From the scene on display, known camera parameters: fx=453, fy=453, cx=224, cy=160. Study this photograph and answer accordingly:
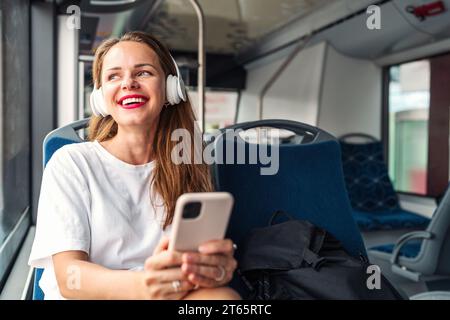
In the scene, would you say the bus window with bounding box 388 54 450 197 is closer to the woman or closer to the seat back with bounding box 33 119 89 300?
the woman

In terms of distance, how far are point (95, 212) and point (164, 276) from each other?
32cm

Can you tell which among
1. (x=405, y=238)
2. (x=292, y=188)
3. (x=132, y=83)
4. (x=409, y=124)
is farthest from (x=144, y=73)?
(x=409, y=124)

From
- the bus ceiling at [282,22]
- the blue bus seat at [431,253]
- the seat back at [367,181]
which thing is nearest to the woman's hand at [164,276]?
the blue bus seat at [431,253]

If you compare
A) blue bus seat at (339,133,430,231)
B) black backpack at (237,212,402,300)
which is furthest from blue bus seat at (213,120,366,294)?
blue bus seat at (339,133,430,231)

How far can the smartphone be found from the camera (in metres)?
0.82

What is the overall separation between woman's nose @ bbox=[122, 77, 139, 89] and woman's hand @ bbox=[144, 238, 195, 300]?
1.50 ft

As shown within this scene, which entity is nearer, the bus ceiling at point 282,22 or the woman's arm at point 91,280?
the woman's arm at point 91,280

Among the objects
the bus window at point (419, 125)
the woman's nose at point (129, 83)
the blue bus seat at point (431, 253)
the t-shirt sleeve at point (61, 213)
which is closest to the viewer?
the t-shirt sleeve at point (61, 213)

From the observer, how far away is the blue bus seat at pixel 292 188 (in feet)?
4.91

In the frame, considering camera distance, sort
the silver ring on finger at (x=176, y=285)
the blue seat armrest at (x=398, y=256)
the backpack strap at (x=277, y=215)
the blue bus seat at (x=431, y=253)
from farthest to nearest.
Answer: the blue seat armrest at (x=398, y=256) < the blue bus seat at (x=431, y=253) < the backpack strap at (x=277, y=215) < the silver ring on finger at (x=176, y=285)

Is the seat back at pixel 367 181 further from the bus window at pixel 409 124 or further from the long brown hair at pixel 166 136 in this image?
the long brown hair at pixel 166 136

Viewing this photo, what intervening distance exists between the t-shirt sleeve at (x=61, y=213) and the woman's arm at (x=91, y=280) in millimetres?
28

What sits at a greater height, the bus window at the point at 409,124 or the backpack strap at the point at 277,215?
the bus window at the point at 409,124
